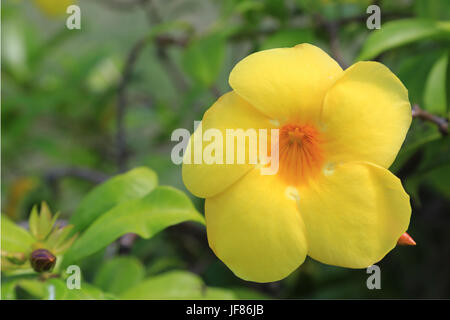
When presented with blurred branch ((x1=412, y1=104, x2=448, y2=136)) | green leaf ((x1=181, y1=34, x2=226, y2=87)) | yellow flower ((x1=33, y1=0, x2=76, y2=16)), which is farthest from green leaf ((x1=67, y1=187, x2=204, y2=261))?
yellow flower ((x1=33, y1=0, x2=76, y2=16))

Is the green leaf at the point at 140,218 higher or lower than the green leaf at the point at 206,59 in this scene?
lower

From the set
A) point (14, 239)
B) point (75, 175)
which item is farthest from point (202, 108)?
point (14, 239)

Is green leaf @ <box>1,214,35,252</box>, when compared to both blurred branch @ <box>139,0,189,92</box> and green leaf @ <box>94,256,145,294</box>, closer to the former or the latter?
green leaf @ <box>94,256,145,294</box>

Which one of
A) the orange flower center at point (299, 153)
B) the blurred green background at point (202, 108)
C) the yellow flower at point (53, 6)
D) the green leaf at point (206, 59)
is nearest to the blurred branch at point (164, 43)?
the blurred green background at point (202, 108)

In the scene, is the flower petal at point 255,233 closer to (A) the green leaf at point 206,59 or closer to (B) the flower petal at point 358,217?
(B) the flower petal at point 358,217

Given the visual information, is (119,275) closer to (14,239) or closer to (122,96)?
(14,239)

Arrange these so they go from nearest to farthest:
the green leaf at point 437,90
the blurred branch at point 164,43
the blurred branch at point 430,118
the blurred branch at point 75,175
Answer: the blurred branch at point 430,118, the green leaf at point 437,90, the blurred branch at point 75,175, the blurred branch at point 164,43
